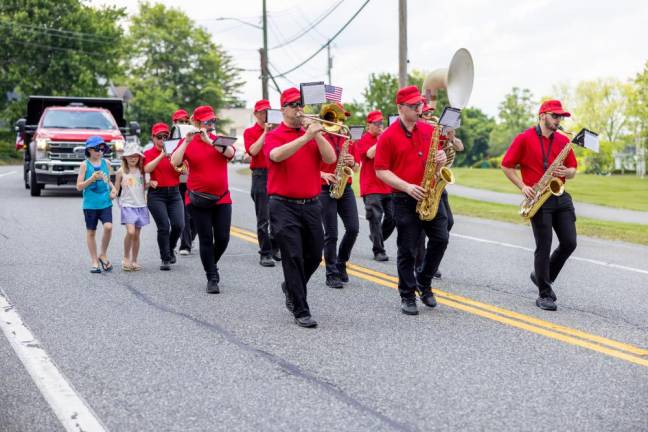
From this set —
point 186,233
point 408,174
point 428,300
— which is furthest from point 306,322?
point 186,233

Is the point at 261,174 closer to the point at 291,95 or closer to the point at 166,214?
the point at 166,214

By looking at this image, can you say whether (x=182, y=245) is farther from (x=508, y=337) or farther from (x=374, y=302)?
(x=508, y=337)

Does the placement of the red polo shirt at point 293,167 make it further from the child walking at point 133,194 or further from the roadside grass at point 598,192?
the roadside grass at point 598,192

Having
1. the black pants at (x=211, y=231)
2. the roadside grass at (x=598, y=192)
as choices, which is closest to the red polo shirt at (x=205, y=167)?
the black pants at (x=211, y=231)

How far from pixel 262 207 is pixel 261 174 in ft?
1.51

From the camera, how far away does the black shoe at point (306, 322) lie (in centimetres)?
662

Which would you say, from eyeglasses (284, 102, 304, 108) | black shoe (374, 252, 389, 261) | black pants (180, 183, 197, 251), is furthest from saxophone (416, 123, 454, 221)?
black pants (180, 183, 197, 251)

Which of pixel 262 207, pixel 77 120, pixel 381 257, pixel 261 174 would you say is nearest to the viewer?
pixel 261 174

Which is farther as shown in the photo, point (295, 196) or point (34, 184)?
point (34, 184)

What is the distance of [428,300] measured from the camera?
7.48 meters

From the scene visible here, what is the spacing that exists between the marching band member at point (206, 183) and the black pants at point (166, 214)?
1538 mm

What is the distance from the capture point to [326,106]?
6953 mm

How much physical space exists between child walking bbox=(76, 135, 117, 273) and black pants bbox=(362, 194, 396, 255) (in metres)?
3.09

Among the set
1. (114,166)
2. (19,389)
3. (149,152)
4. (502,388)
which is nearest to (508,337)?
(502,388)
